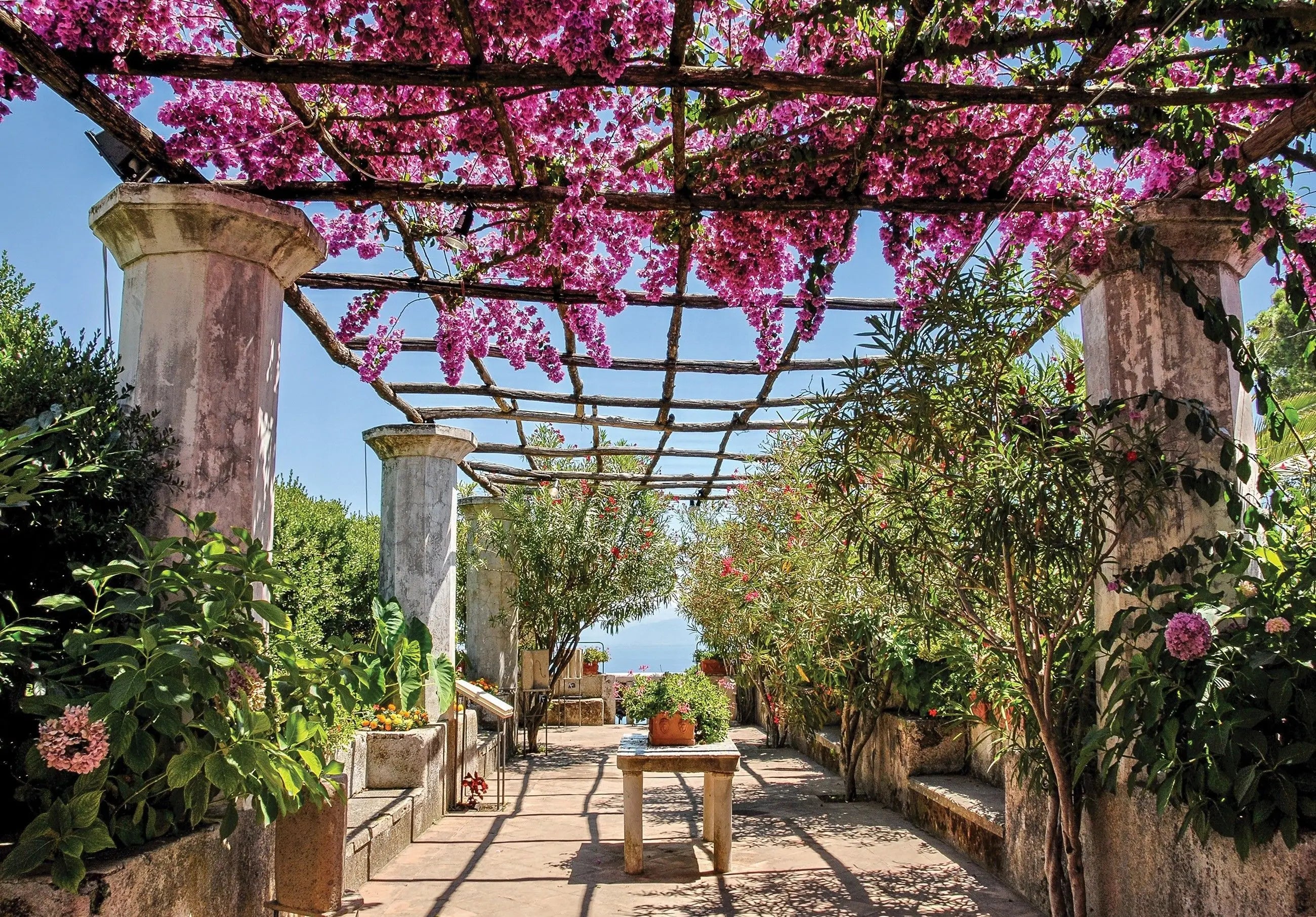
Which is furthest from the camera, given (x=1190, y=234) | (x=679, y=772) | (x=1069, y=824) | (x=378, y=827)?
(x=679, y=772)

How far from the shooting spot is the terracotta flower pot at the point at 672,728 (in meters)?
6.23

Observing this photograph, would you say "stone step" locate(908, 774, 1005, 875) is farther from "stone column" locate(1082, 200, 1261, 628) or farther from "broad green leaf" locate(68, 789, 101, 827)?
"broad green leaf" locate(68, 789, 101, 827)

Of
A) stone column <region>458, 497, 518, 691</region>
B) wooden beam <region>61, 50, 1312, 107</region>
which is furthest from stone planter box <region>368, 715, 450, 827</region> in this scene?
wooden beam <region>61, 50, 1312, 107</region>

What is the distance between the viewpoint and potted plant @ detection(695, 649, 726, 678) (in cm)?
1611

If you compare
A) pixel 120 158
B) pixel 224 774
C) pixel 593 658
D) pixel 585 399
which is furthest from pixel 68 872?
pixel 593 658

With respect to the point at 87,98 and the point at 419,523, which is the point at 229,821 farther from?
the point at 419,523

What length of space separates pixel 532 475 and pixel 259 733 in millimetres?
8876

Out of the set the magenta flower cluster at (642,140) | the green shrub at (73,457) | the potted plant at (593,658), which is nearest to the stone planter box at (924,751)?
the magenta flower cluster at (642,140)

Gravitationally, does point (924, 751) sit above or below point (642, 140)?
below

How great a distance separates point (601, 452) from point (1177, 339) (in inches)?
267

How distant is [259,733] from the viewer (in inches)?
120

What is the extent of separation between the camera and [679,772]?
6.12 meters

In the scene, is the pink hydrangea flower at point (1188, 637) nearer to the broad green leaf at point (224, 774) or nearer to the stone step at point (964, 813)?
the stone step at point (964, 813)

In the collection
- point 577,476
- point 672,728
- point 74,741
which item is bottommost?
point 672,728
